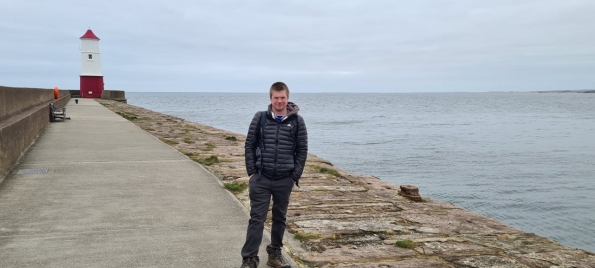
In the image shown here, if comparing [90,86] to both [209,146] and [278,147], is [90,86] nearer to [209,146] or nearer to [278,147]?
[209,146]

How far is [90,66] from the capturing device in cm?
4331

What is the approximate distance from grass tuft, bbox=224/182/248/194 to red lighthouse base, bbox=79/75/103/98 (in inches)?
1605

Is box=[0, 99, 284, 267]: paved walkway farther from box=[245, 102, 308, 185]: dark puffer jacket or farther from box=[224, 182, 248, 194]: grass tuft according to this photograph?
box=[245, 102, 308, 185]: dark puffer jacket

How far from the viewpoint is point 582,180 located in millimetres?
15461

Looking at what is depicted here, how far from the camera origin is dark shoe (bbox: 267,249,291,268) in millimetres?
3902

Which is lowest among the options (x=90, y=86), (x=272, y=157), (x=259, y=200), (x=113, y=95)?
(x=259, y=200)

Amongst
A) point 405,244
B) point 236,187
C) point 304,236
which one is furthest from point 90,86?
point 405,244

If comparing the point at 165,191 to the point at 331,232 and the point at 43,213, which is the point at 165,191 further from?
the point at 331,232

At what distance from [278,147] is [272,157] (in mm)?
85

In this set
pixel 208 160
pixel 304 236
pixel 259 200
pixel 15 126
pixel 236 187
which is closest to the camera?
pixel 259 200

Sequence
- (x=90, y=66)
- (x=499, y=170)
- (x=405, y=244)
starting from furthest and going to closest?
(x=90, y=66) < (x=499, y=170) < (x=405, y=244)

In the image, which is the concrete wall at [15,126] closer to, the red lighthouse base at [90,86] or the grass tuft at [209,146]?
the grass tuft at [209,146]

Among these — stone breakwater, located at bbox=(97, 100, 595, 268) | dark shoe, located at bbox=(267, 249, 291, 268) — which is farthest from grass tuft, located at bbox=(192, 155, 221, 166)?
dark shoe, located at bbox=(267, 249, 291, 268)

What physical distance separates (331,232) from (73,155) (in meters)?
6.00
